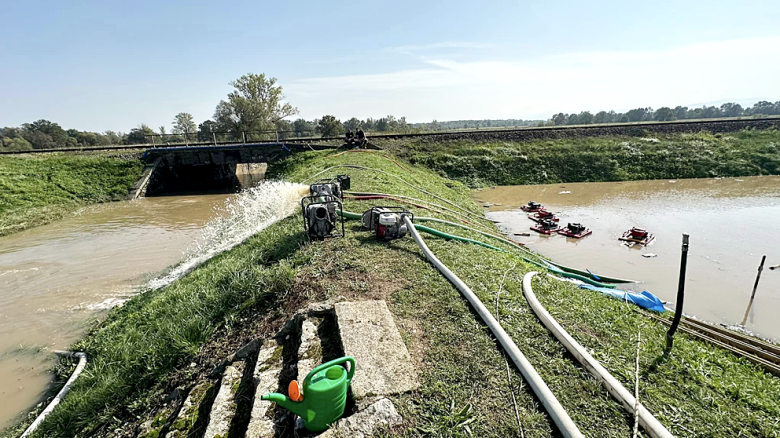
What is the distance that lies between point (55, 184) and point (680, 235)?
28565 millimetres

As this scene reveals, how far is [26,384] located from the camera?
17.4 ft

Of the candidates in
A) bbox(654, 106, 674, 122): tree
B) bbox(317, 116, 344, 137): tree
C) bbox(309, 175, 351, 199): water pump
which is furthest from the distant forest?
bbox(654, 106, 674, 122): tree

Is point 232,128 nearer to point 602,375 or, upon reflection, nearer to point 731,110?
point 602,375

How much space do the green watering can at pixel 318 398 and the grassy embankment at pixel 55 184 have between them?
59.0ft

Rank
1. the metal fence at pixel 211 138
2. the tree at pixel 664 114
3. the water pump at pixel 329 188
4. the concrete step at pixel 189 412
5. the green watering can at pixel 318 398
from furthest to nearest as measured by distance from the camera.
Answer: the tree at pixel 664 114
the metal fence at pixel 211 138
the water pump at pixel 329 188
the concrete step at pixel 189 412
the green watering can at pixel 318 398

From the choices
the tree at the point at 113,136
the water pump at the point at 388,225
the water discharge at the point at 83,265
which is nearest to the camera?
Result: the water discharge at the point at 83,265

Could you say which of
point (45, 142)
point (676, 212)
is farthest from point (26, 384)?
point (45, 142)

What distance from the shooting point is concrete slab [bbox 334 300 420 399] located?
2822 mm

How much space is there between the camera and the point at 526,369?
2.92 metres

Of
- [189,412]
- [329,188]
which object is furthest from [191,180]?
[189,412]

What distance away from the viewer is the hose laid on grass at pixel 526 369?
241cm

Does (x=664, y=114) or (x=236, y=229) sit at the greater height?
(x=664, y=114)

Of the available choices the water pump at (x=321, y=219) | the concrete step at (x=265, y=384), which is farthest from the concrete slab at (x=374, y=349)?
the water pump at (x=321, y=219)

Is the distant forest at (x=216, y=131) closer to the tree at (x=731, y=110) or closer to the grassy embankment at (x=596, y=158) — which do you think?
the grassy embankment at (x=596, y=158)
